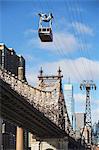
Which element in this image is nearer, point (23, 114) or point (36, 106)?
point (23, 114)

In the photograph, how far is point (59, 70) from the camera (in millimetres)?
78750

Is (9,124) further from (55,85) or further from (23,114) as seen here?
(23,114)

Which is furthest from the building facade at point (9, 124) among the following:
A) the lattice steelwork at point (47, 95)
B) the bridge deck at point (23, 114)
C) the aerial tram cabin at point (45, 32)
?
the aerial tram cabin at point (45, 32)

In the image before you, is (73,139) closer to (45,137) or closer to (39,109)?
(45,137)

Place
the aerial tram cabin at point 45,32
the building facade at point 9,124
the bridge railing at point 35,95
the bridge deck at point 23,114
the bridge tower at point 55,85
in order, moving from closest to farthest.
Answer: the aerial tram cabin at point 45,32, the bridge railing at point 35,95, the bridge deck at point 23,114, the bridge tower at point 55,85, the building facade at point 9,124

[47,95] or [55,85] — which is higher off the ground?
[55,85]

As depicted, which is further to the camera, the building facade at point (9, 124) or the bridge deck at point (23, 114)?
the building facade at point (9, 124)

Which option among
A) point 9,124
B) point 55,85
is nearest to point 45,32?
point 55,85

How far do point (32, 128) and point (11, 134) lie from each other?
44.8 meters

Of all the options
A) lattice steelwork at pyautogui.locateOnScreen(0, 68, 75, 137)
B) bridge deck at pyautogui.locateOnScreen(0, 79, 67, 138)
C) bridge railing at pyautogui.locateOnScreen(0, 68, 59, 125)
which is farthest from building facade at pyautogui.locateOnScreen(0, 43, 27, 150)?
bridge deck at pyautogui.locateOnScreen(0, 79, 67, 138)

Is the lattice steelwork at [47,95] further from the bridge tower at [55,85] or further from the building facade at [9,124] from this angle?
the building facade at [9,124]

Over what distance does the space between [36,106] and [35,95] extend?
4.26m

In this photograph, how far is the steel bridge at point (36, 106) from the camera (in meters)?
38.0

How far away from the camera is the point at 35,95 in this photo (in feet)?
176
